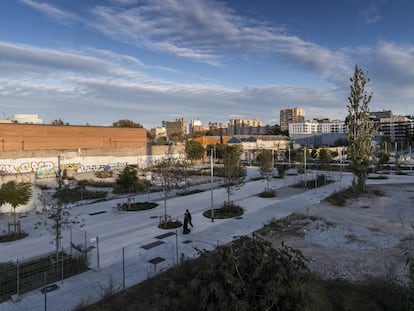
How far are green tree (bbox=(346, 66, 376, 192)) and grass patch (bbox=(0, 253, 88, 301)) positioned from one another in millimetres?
22787

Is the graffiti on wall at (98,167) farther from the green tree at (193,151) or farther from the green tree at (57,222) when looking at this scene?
the green tree at (57,222)

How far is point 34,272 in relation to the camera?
33.0 ft

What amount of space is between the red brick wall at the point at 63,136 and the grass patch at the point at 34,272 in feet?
130

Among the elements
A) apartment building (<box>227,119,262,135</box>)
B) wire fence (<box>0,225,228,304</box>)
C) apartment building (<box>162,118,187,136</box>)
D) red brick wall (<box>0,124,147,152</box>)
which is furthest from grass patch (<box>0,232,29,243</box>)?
apartment building (<box>227,119,262,135</box>)

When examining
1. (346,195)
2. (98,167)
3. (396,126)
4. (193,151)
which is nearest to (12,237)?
(346,195)

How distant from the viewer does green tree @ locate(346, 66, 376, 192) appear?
25.1m

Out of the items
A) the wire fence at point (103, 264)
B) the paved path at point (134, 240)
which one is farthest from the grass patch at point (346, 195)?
the wire fence at point (103, 264)

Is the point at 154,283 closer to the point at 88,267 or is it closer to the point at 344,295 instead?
the point at 88,267

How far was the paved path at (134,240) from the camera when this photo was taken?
340 inches

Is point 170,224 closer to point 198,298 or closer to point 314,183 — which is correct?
point 198,298

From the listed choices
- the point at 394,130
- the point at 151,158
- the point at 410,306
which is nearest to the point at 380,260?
the point at 410,306

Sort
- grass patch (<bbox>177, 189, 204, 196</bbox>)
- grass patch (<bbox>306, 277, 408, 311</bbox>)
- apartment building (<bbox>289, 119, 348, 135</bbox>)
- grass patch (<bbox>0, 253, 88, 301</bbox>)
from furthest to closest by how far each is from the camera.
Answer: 1. apartment building (<bbox>289, 119, 348, 135</bbox>)
2. grass patch (<bbox>177, 189, 204, 196</bbox>)
3. grass patch (<bbox>0, 253, 88, 301</bbox>)
4. grass patch (<bbox>306, 277, 408, 311</bbox>)

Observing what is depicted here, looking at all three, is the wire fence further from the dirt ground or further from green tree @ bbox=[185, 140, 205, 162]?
green tree @ bbox=[185, 140, 205, 162]

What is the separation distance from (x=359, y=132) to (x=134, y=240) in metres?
21.9
